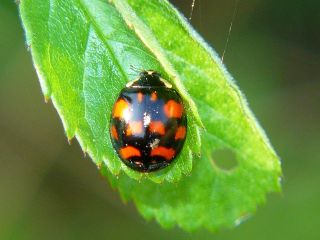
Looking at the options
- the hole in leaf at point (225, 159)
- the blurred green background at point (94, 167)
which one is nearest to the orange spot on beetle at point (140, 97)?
the hole in leaf at point (225, 159)

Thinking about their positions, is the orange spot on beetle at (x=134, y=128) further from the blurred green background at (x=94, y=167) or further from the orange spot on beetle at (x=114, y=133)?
the blurred green background at (x=94, y=167)

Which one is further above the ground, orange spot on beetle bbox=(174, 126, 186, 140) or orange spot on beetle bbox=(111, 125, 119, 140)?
orange spot on beetle bbox=(174, 126, 186, 140)

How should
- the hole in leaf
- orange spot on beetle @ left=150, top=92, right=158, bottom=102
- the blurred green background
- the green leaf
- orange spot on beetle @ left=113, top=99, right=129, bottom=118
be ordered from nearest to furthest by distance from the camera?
the green leaf
orange spot on beetle @ left=113, top=99, right=129, bottom=118
orange spot on beetle @ left=150, top=92, right=158, bottom=102
the hole in leaf
the blurred green background

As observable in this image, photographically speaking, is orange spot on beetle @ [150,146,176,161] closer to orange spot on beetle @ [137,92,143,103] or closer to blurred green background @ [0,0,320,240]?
orange spot on beetle @ [137,92,143,103]

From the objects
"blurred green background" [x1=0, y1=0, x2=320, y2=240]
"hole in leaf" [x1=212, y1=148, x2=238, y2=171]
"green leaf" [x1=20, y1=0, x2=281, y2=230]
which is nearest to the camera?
"green leaf" [x1=20, y1=0, x2=281, y2=230]

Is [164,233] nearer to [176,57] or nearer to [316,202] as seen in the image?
[316,202]

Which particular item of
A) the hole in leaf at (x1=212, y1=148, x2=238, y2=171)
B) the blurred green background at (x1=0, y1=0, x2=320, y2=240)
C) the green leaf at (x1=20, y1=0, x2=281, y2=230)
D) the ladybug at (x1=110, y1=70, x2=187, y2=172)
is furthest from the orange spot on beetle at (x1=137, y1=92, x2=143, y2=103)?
the blurred green background at (x1=0, y1=0, x2=320, y2=240)

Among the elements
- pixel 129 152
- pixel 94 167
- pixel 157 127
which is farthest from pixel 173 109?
pixel 94 167

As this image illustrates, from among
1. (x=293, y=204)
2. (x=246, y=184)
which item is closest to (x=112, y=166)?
(x=246, y=184)
